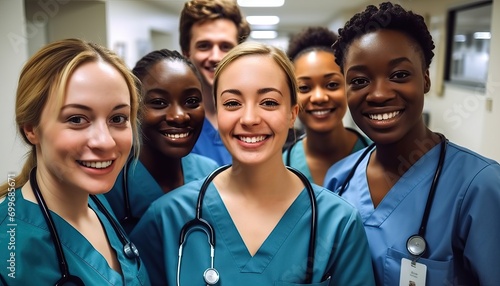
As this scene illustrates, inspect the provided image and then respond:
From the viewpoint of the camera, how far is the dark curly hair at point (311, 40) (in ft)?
6.13

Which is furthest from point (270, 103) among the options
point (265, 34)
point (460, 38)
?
point (265, 34)

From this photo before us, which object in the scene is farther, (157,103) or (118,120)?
(157,103)

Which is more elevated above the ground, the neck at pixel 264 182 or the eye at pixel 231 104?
the eye at pixel 231 104

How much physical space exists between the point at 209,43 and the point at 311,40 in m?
0.46

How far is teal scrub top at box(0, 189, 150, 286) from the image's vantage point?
0.79m

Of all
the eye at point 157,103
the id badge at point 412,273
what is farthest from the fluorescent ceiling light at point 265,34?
the id badge at point 412,273

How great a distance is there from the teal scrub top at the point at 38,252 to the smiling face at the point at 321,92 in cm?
98

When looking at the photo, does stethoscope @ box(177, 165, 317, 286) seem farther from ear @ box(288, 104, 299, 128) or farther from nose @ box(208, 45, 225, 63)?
nose @ box(208, 45, 225, 63)

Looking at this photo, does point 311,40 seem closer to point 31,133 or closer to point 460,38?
point 31,133

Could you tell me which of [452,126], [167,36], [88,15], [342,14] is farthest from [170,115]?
[167,36]

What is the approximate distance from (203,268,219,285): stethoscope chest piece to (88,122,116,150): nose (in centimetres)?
37

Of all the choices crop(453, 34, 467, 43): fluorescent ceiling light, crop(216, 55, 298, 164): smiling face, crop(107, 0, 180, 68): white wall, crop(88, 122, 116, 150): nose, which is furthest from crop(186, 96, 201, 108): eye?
crop(453, 34, 467, 43): fluorescent ceiling light

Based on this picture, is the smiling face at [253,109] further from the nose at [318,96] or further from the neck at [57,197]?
the nose at [318,96]

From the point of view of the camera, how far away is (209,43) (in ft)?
6.26
